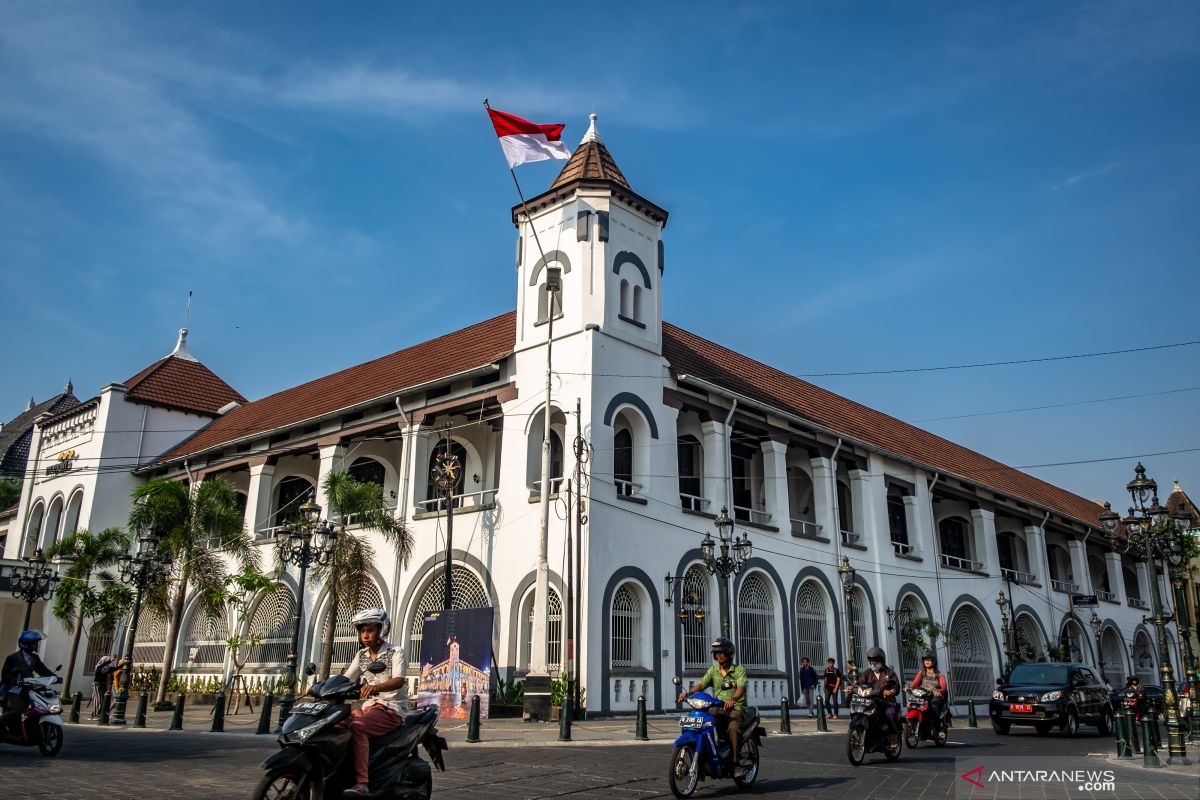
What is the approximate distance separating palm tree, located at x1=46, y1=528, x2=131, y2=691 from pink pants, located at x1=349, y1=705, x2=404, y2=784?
87.4 feet

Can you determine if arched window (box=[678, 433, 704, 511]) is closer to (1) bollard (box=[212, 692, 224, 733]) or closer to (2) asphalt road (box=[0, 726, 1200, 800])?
(2) asphalt road (box=[0, 726, 1200, 800])

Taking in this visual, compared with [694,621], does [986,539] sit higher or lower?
higher

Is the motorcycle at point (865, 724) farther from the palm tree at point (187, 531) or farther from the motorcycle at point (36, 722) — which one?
the palm tree at point (187, 531)

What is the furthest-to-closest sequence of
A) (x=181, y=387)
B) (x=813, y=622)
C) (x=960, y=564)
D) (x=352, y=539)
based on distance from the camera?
1. (x=181, y=387)
2. (x=960, y=564)
3. (x=813, y=622)
4. (x=352, y=539)

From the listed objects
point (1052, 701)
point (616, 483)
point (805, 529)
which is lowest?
point (1052, 701)

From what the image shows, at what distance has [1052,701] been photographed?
17422mm

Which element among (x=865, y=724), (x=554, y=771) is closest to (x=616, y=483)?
(x=865, y=724)

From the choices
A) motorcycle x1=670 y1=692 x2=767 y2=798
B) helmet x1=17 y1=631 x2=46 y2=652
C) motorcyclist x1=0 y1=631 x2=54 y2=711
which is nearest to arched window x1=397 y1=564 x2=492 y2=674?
helmet x1=17 y1=631 x2=46 y2=652

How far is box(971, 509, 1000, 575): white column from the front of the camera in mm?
34812

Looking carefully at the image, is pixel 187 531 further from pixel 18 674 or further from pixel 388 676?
pixel 388 676

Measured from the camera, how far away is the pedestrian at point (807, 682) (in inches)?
981

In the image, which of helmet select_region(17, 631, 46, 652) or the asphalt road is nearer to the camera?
the asphalt road

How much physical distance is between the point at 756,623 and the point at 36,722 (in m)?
18.4

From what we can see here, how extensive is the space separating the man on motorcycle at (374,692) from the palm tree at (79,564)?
26433mm
